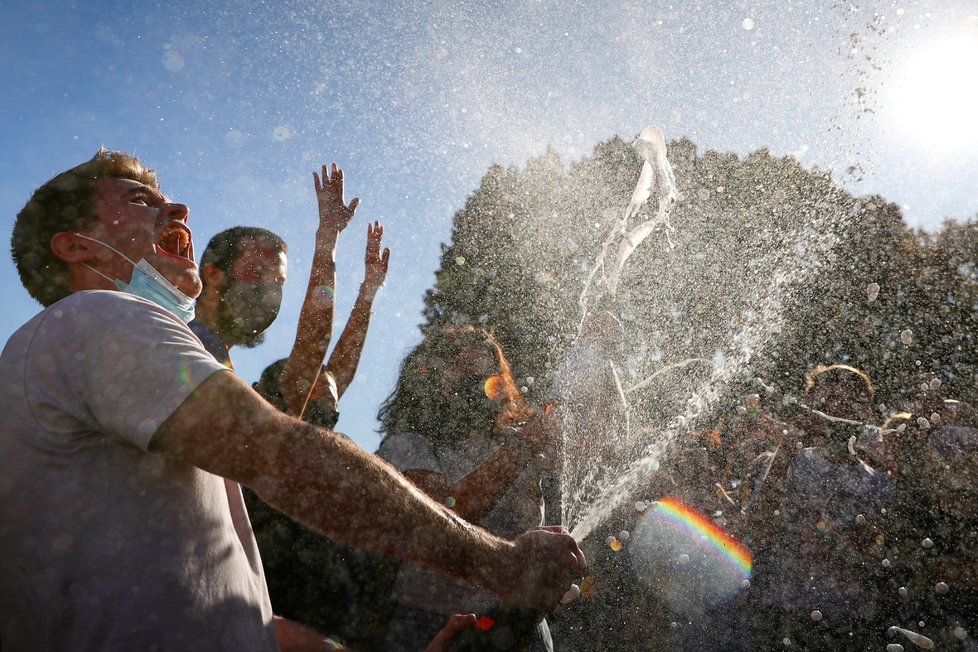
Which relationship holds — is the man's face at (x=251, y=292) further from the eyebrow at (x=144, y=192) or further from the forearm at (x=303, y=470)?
the forearm at (x=303, y=470)

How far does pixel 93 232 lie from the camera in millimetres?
1866

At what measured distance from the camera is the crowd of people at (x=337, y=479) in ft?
3.91

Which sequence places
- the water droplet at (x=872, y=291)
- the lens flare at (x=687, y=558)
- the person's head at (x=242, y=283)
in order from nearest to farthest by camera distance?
the person's head at (x=242, y=283)
the lens flare at (x=687, y=558)
the water droplet at (x=872, y=291)

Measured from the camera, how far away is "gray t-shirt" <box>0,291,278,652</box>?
1175 millimetres

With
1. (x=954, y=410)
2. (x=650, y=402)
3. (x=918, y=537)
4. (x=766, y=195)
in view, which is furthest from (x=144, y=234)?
(x=766, y=195)

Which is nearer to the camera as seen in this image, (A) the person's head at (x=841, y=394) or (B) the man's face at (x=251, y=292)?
(B) the man's face at (x=251, y=292)

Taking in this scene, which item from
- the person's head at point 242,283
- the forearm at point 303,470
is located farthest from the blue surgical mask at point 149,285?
the person's head at point 242,283

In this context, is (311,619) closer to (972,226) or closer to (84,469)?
(84,469)

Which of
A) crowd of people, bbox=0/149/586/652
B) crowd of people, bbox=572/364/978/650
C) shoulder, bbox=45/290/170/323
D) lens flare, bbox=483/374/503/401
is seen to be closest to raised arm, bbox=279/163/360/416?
lens flare, bbox=483/374/503/401

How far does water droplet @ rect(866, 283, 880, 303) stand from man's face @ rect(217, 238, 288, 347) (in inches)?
541

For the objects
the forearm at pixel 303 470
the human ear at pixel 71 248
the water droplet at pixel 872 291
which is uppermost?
the water droplet at pixel 872 291

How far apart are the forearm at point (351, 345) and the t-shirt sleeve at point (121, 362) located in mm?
2622

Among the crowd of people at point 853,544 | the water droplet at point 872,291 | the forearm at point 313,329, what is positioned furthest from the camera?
the water droplet at point 872,291

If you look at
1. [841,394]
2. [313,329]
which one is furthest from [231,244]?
[841,394]
